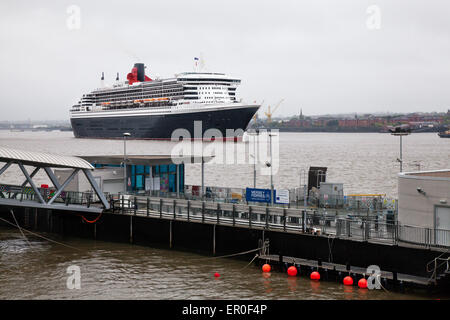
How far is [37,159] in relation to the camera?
2333 cm

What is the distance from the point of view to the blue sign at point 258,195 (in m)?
24.8

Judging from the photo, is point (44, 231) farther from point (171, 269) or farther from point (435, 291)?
point (435, 291)

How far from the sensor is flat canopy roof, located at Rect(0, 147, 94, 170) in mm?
22672

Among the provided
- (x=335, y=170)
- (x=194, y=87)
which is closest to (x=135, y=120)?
(x=194, y=87)

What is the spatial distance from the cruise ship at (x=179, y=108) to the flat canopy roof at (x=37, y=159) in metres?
84.5

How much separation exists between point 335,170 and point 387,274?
52.1m

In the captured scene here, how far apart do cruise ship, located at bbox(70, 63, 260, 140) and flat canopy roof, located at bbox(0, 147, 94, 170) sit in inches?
3325

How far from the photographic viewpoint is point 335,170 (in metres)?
70.4

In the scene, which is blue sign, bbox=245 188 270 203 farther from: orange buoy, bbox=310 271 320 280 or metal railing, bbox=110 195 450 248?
orange buoy, bbox=310 271 320 280

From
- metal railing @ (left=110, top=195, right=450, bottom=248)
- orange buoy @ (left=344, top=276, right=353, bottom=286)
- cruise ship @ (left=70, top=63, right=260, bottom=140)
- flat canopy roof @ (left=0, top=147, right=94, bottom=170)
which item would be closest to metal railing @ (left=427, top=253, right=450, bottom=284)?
metal railing @ (left=110, top=195, right=450, bottom=248)

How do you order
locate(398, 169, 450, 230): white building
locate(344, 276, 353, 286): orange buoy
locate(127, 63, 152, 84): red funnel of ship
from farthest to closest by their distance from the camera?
locate(127, 63, 152, 84): red funnel of ship < locate(344, 276, 353, 286): orange buoy < locate(398, 169, 450, 230): white building

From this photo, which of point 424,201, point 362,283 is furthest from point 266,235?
point 424,201

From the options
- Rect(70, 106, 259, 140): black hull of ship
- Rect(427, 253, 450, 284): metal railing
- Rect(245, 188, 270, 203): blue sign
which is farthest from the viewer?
Rect(70, 106, 259, 140): black hull of ship

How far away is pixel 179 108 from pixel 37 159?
295ft
